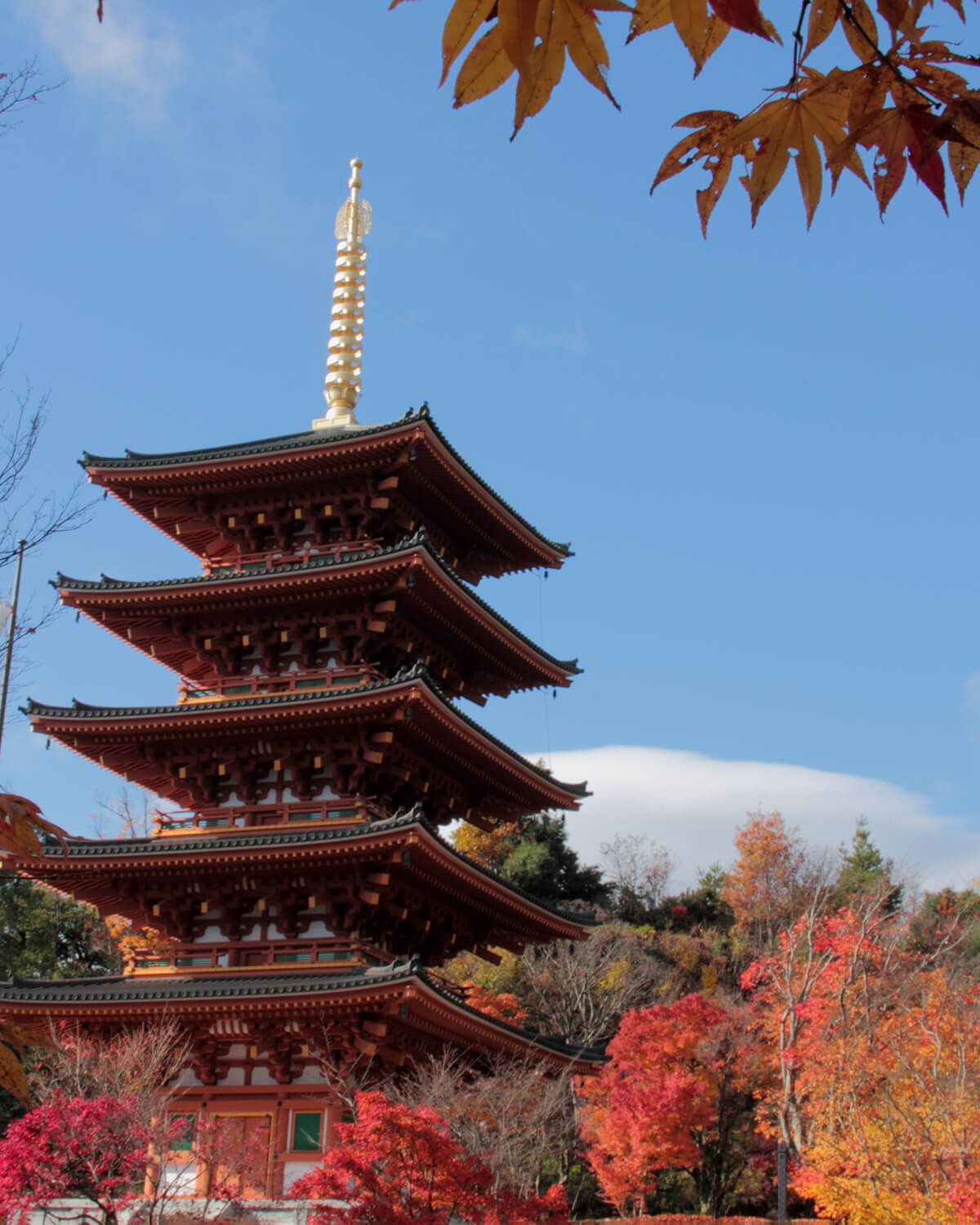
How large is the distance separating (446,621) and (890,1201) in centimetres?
1380

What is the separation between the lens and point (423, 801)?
2212cm

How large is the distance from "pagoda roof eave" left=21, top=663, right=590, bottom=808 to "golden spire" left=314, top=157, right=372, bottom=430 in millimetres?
6736

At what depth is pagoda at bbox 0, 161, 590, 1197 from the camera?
18312 millimetres

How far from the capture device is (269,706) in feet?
65.2

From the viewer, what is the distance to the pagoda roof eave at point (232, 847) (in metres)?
18.2

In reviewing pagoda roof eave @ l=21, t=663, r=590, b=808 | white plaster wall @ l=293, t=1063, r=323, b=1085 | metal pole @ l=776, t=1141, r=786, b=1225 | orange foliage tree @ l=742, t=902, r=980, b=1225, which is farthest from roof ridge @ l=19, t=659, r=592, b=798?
metal pole @ l=776, t=1141, r=786, b=1225

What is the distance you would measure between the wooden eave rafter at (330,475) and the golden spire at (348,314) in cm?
223

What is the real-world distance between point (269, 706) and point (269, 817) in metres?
2.00

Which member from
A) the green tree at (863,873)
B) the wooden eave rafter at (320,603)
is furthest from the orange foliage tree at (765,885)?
the wooden eave rafter at (320,603)

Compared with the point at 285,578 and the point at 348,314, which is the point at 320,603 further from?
the point at 348,314

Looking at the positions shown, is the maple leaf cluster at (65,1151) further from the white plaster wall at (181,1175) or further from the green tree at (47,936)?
the green tree at (47,936)

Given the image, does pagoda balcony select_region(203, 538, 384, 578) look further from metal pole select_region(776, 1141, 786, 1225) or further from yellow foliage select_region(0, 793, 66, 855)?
metal pole select_region(776, 1141, 786, 1225)

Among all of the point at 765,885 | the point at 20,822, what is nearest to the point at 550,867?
the point at 765,885

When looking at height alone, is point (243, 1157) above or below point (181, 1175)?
above
